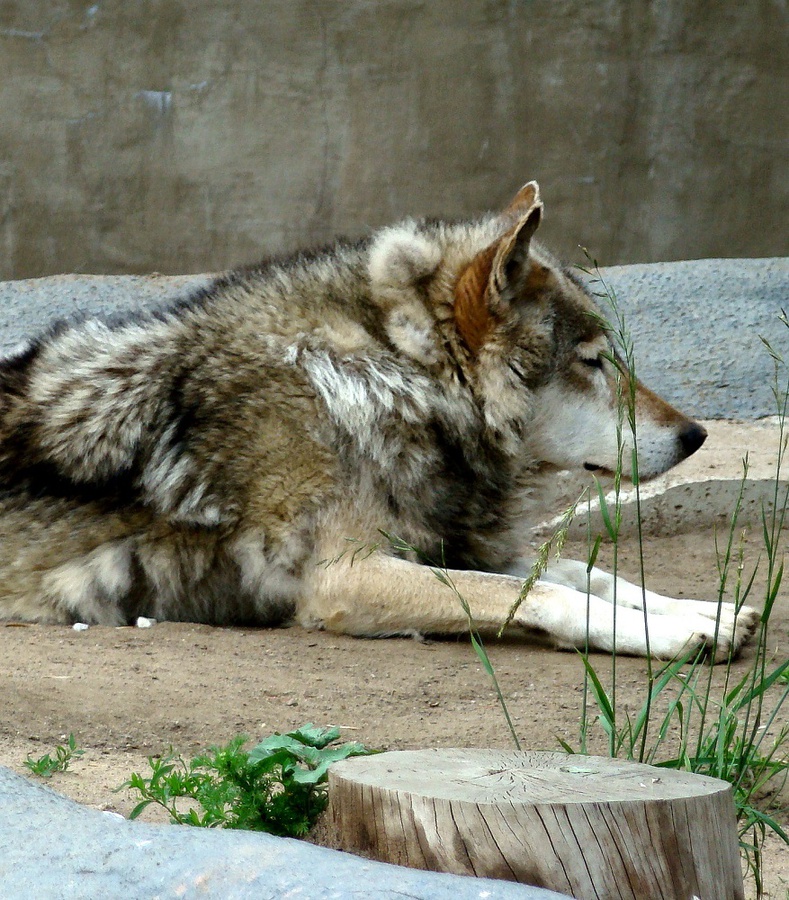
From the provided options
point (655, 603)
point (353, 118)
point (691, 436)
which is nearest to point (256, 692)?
point (655, 603)

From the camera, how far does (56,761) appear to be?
8.21 ft

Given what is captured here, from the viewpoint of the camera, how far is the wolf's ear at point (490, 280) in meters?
3.81

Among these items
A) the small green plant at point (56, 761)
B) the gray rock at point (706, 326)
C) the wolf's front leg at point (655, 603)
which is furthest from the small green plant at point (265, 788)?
the gray rock at point (706, 326)

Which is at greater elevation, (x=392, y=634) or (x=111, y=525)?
(x=111, y=525)

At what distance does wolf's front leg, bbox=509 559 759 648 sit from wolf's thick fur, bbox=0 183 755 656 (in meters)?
0.02

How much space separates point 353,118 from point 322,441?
3931 millimetres

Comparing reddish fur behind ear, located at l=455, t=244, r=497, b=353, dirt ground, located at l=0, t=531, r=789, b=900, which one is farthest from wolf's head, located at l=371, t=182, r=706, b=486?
dirt ground, located at l=0, t=531, r=789, b=900

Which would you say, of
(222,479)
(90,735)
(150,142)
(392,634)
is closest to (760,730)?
(392,634)

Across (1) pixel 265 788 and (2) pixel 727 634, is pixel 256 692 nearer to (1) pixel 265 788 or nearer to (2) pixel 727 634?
(1) pixel 265 788

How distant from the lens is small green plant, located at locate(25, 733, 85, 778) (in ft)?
7.97

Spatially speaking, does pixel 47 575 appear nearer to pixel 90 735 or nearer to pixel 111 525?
pixel 111 525

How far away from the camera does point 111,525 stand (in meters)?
3.94

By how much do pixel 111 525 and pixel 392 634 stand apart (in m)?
1.01

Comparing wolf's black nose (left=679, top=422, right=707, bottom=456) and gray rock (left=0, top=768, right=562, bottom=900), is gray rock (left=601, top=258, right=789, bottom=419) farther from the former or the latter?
gray rock (left=0, top=768, right=562, bottom=900)
